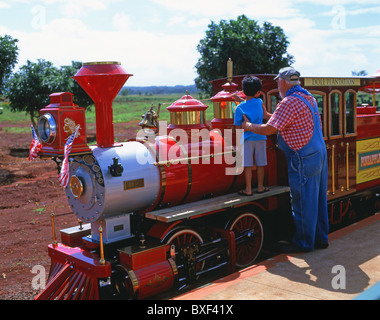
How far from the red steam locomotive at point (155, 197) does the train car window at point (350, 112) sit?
17.6 inches

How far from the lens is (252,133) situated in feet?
19.3

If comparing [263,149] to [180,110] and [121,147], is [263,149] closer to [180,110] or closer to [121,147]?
[180,110]

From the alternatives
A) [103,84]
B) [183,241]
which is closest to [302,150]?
[183,241]

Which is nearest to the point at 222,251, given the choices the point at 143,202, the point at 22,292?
the point at 143,202

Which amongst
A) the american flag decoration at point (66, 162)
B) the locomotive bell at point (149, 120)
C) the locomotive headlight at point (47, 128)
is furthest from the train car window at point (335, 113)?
the locomotive headlight at point (47, 128)

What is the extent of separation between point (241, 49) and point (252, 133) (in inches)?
651

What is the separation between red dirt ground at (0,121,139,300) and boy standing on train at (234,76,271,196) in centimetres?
337

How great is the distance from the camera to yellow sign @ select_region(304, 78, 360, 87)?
6555 millimetres

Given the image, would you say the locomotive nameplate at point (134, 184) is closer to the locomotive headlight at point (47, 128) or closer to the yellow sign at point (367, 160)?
the locomotive headlight at point (47, 128)

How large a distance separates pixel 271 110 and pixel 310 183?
1.48 m

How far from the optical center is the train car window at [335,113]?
709cm

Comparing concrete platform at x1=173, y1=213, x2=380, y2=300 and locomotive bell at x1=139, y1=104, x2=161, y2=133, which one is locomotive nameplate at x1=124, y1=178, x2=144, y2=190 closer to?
locomotive bell at x1=139, y1=104, x2=161, y2=133

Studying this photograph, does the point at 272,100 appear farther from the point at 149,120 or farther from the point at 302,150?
the point at 149,120

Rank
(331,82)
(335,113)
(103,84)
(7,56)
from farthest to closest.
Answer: (7,56) < (335,113) < (331,82) < (103,84)
